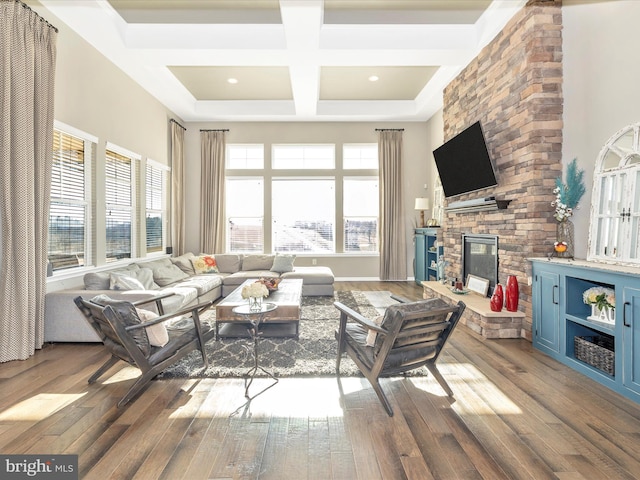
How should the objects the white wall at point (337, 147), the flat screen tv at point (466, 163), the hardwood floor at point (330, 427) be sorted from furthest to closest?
the white wall at point (337, 147)
the flat screen tv at point (466, 163)
the hardwood floor at point (330, 427)

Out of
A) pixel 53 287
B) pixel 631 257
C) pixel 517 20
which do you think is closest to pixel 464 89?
pixel 517 20

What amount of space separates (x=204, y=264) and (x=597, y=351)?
5.69 meters

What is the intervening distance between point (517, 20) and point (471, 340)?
368cm

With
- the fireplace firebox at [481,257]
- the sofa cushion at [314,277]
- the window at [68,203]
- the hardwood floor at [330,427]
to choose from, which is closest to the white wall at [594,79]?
the fireplace firebox at [481,257]

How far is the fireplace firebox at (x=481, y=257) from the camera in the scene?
14.9 ft

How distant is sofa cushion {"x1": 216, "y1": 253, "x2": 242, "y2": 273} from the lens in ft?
22.1

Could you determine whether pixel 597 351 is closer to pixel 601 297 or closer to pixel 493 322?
pixel 601 297

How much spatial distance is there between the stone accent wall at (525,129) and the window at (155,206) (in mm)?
5565

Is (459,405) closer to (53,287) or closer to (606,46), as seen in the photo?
(606,46)

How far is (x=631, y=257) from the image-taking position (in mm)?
2857

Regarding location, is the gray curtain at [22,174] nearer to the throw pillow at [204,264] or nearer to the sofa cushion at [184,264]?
the sofa cushion at [184,264]

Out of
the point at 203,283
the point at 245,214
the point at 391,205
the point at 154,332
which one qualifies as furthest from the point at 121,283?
the point at 391,205

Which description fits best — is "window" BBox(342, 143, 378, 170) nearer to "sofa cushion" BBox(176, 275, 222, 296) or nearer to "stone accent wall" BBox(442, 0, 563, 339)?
"stone accent wall" BBox(442, 0, 563, 339)

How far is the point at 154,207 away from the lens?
646 centimetres
